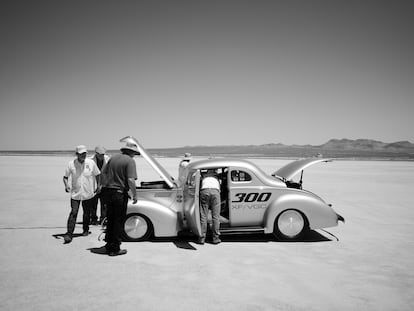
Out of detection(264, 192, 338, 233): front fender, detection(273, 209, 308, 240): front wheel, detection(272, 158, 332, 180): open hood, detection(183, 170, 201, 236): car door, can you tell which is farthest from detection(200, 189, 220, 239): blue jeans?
detection(272, 158, 332, 180): open hood

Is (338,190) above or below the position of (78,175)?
below

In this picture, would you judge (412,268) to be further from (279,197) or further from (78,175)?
(78,175)

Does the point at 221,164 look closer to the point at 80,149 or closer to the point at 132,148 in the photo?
the point at 132,148

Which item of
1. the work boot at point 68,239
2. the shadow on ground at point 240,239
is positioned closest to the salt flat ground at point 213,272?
the shadow on ground at point 240,239

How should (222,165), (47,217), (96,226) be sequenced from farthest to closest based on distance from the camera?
1. (47,217)
2. (96,226)
3. (222,165)

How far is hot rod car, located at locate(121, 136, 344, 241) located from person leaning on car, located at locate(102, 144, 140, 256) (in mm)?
690

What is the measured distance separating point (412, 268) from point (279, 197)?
252cm

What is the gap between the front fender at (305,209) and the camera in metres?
6.52

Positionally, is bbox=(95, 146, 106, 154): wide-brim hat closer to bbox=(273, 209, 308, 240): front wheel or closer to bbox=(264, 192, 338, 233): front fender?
bbox=(264, 192, 338, 233): front fender

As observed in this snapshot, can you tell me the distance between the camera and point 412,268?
17.0 feet

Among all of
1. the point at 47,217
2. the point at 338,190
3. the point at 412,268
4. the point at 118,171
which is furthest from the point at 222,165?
the point at 338,190

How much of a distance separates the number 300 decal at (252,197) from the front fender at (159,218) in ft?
4.56

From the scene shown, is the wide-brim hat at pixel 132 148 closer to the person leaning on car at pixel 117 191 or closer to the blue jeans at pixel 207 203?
the person leaning on car at pixel 117 191

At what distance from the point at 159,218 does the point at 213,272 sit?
1.95 m
